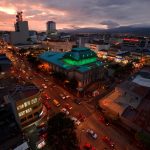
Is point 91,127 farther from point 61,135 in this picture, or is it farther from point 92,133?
point 61,135

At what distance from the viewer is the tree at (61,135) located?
40.7 meters

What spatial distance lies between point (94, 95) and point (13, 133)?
46.0 meters

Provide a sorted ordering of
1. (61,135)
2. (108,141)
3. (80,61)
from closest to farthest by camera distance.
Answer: (61,135), (108,141), (80,61)

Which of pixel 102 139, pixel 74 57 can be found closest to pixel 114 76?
pixel 74 57

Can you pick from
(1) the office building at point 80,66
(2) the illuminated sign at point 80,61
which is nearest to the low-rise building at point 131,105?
(1) the office building at point 80,66

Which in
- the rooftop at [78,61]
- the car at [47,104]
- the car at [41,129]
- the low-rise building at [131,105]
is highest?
the rooftop at [78,61]

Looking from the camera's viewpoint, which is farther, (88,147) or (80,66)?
(80,66)

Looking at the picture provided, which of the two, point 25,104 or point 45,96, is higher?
point 25,104

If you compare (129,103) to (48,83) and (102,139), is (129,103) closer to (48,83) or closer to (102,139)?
(102,139)

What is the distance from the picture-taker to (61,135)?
40.7m

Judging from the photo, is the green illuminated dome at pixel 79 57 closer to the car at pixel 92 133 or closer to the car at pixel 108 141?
the car at pixel 92 133

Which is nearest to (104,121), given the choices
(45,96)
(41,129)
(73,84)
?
(41,129)

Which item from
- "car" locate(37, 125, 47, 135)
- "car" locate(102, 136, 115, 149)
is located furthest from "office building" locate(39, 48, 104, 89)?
"car" locate(102, 136, 115, 149)

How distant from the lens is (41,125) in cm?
5978
